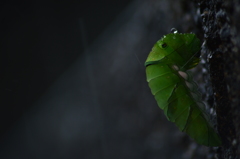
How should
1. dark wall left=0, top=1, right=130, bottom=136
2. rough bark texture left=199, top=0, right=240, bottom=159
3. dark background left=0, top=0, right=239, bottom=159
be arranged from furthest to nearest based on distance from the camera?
dark wall left=0, top=1, right=130, bottom=136 → dark background left=0, top=0, right=239, bottom=159 → rough bark texture left=199, top=0, right=240, bottom=159

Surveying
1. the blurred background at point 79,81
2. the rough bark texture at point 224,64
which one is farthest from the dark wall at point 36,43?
the rough bark texture at point 224,64

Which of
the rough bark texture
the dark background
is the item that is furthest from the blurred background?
the rough bark texture

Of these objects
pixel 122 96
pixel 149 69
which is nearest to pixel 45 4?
pixel 122 96

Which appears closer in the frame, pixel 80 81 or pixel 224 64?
pixel 224 64

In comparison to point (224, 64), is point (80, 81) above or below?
above

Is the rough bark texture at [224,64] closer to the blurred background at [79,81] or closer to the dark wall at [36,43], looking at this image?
the blurred background at [79,81]

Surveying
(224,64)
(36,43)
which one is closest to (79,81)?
(36,43)

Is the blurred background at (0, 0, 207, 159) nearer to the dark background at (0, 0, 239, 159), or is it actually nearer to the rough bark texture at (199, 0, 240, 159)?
the dark background at (0, 0, 239, 159)

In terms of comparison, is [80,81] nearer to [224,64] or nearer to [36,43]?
[36,43]

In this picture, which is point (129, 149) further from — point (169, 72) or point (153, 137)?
point (169, 72)
